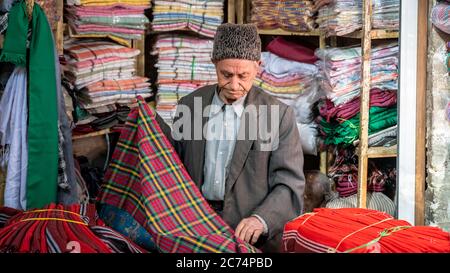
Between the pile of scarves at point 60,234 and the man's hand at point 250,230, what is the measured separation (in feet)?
1.40

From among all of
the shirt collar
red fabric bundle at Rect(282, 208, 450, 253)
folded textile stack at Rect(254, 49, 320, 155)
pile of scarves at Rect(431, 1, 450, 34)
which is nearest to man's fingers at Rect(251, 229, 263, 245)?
red fabric bundle at Rect(282, 208, 450, 253)

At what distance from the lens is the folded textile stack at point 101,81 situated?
17.5ft

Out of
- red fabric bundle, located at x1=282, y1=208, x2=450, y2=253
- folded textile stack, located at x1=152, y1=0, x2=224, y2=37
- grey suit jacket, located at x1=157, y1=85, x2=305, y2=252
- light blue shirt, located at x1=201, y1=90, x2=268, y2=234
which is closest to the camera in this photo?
red fabric bundle, located at x1=282, y1=208, x2=450, y2=253

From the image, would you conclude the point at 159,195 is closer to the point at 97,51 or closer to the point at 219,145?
the point at 219,145

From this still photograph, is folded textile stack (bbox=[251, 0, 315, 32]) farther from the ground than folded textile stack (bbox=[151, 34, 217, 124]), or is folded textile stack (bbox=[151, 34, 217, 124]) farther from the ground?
folded textile stack (bbox=[251, 0, 315, 32])

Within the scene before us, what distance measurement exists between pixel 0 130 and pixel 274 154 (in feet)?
6.08

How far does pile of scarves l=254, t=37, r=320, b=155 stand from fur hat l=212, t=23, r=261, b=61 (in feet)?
8.49

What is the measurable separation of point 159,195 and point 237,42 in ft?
3.42

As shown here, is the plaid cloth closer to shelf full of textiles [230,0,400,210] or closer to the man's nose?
the man's nose

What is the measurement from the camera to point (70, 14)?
5348mm

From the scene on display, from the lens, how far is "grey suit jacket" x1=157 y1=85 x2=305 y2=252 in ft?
9.57

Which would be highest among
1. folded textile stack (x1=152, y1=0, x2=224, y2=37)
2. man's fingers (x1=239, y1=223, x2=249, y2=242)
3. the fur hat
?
folded textile stack (x1=152, y1=0, x2=224, y2=37)
